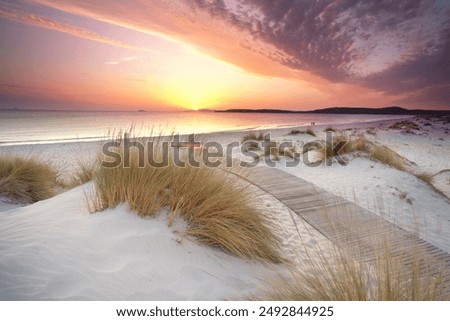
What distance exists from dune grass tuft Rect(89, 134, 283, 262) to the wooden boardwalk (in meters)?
0.57

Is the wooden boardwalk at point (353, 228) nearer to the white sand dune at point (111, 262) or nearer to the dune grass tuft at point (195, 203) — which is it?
the dune grass tuft at point (195, 203)

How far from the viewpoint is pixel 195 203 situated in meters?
2.39

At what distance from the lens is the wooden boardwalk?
2314 mm

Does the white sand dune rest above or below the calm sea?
below

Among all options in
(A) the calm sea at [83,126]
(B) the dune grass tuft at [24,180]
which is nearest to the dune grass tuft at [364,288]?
(A) the calm sea at [83,126]

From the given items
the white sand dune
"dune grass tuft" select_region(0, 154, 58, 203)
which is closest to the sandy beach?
the white sand dune

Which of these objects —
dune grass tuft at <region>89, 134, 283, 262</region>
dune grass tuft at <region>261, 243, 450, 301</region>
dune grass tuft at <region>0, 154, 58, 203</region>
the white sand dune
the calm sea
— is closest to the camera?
dune grass tuft at <region>261, 243, 450, 301</region>

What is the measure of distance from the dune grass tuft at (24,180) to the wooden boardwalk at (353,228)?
123 inches

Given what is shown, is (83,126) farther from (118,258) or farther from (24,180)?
(118,258)

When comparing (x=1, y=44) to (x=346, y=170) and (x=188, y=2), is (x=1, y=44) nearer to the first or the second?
(x=188, y=2)

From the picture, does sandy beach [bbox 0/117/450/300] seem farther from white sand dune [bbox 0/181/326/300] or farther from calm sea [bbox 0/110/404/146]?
calm sea [bbox 0/110/404/146]

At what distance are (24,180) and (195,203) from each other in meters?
3.25

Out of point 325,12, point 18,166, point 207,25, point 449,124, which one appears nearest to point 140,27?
point 207,25
